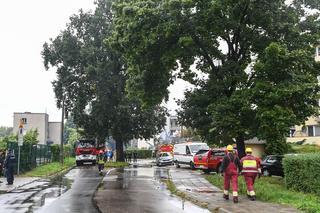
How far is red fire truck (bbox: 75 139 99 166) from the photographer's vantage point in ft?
156

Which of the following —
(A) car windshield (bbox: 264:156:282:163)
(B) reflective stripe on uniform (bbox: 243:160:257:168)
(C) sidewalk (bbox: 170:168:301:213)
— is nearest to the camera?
(C) sidewalk (bbox: 170:168:301:213)

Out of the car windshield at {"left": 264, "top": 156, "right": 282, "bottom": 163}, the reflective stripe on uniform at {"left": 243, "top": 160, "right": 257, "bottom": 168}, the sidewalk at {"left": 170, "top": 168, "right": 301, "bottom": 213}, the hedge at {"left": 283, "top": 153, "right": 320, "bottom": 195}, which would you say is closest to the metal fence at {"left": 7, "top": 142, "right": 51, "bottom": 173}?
the sidewalk at {"left": 170, "top": 168, "right": 301, "bottom": 213}

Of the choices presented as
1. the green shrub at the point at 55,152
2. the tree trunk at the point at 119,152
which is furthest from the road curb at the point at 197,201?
the tree trunk at the point at 119,152

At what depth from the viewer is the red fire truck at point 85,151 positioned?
47562 mm

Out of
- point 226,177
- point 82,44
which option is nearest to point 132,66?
point 226,177

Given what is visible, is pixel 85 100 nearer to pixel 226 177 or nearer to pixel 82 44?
pixel 82 44

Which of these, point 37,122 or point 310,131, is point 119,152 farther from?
point 37,122

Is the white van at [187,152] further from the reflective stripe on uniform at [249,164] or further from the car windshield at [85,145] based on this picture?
the reflective stripe on uniform at [249,164]

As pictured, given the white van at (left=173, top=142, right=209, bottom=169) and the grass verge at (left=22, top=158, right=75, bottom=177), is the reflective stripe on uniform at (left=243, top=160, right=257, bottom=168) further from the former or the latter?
the white van at (left=173, top=142, right=209, bottom=169)

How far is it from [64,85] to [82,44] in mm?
4658

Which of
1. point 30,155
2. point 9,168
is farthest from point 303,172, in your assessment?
point 30,155

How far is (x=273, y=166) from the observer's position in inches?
1101

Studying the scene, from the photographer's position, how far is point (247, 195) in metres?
16.4

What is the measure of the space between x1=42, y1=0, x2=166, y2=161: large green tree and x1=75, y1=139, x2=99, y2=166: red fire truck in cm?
142
